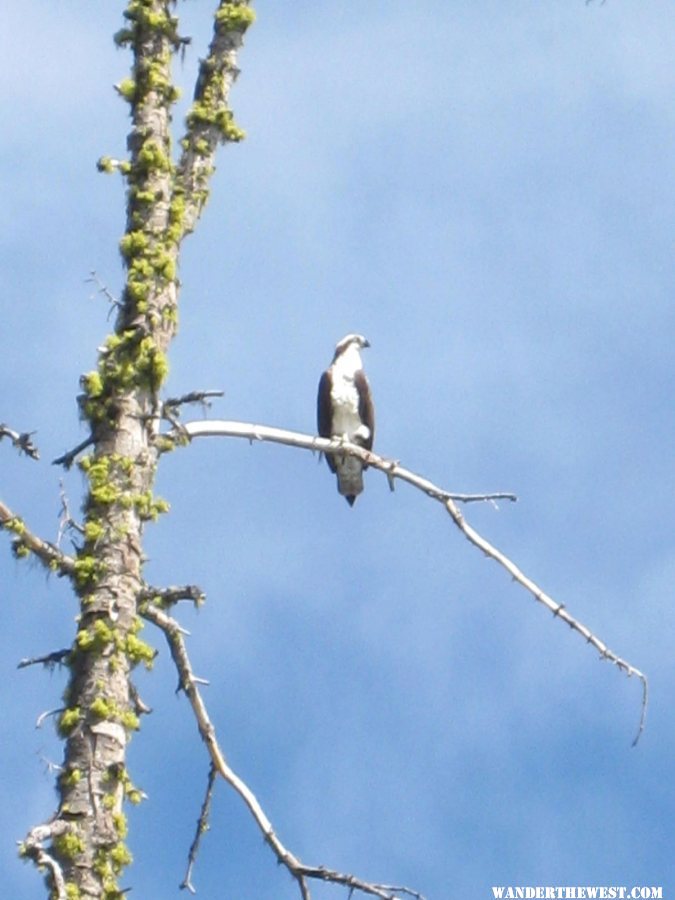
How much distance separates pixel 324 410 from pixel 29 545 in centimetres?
681

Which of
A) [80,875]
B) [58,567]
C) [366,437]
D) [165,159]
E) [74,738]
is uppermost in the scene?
[366,437]

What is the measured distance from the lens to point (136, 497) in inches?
307

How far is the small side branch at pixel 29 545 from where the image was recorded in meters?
7.54

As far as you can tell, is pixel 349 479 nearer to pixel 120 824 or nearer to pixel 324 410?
pixel 324 410

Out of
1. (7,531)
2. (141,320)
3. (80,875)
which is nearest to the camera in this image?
(80,875)

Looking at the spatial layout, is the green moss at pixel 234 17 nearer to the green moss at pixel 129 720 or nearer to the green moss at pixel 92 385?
the green moss at pixel 92 385

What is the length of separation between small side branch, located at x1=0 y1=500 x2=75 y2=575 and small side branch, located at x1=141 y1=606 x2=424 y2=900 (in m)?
0.44

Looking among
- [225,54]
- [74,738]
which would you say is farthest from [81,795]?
[225,54]

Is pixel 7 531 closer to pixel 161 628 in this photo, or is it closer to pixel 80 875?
pixel 161 628

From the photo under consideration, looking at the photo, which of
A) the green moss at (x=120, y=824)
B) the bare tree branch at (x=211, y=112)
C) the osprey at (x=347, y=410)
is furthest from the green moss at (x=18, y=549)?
the osprey at (x=347, y=410)

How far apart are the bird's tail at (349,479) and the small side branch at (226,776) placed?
5752 millimetres

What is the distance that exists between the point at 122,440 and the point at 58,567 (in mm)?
640

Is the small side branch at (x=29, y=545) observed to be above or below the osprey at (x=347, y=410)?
below

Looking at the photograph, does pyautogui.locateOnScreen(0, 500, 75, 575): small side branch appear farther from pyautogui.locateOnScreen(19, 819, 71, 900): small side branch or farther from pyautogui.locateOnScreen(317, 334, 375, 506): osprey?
pyautogui.locateOnScreen(317, 334, 375, 506): osprey
